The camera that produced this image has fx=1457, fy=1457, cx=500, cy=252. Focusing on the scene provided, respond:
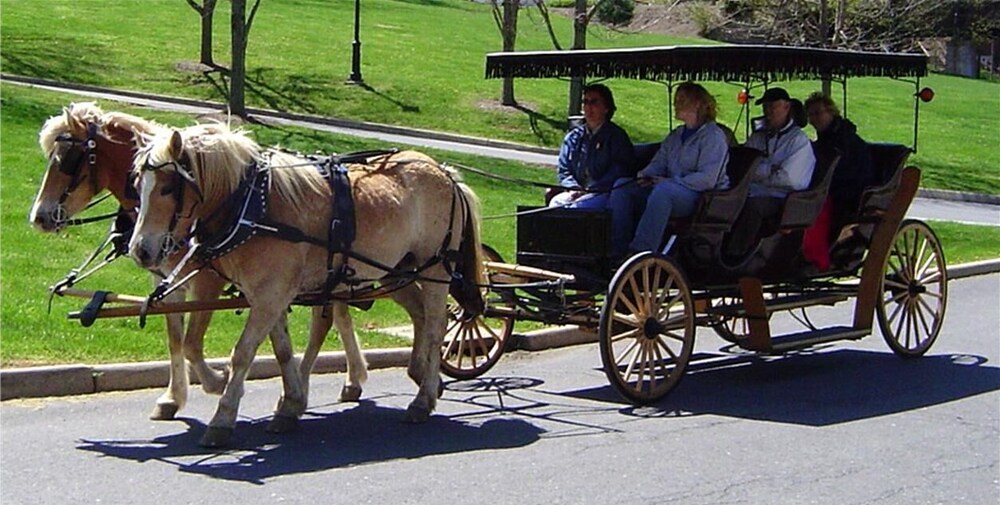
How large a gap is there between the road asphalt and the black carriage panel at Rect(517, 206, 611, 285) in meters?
1.34

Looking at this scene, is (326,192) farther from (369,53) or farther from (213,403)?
(369,53)

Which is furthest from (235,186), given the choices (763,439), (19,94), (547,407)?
(19,94)

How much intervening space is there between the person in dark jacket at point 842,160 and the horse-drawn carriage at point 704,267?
13 cm

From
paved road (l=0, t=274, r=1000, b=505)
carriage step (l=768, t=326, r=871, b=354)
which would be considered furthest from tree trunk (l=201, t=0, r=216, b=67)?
carriage step (l=768, t=326, r=871, b=354)

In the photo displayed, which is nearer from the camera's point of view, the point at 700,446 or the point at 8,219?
the point at 700,446

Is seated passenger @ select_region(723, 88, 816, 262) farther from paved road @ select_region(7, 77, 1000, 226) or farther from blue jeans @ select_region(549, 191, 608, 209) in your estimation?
paved road @ select_region(7, 77, 1000, 226)

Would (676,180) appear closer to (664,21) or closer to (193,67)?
(193,67)

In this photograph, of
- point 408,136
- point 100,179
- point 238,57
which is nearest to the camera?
point 100,179

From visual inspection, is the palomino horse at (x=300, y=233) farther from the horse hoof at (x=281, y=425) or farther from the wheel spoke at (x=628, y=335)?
the wheel spoke at (x=628, y=335)

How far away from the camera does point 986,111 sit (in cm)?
4412

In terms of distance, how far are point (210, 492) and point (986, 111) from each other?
40.9 metres

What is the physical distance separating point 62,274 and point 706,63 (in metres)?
5.55

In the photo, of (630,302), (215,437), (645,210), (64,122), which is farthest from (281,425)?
(645,210)

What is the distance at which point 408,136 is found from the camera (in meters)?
27.5
